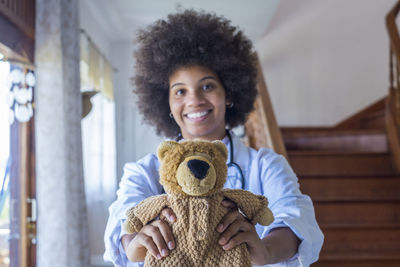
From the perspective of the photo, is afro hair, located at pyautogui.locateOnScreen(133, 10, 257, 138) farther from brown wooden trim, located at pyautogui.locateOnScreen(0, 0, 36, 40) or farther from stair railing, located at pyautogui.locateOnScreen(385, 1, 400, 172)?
stair railing, located at pyautogui.locateOnScreen(385, 1, 400, 172)

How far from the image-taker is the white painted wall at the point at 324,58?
4762 millimetres

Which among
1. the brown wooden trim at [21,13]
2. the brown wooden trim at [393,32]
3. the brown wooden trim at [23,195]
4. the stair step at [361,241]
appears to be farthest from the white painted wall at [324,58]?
the brown wooden trim at [23,195]

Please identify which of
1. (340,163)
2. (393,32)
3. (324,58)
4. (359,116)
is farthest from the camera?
(324,58)

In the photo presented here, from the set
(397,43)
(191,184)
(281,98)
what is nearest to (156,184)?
(191,184)

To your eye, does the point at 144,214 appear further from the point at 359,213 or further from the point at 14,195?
the point at 359,213

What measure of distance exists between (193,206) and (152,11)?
426cm

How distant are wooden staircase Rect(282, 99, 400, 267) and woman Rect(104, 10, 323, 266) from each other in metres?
1.67

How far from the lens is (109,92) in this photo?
4.66 meters

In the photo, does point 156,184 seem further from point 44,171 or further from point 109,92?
point 109,92

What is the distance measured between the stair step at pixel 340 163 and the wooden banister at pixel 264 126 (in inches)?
24.0

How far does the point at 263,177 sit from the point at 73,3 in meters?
2.58

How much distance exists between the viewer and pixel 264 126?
7.70ft

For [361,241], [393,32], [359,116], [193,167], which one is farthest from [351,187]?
[193,167]

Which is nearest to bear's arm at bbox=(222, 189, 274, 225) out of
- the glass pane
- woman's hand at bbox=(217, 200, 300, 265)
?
woman's hand at bbox=(217, 200, 300, 265)
